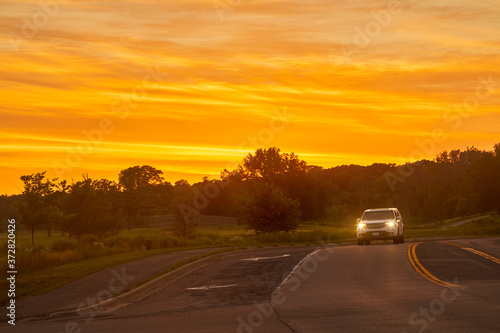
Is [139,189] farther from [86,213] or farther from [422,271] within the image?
[422,271]

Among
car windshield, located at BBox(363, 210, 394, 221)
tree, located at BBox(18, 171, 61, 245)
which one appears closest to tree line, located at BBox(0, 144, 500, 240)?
tree, located at BBox(18, 171, 61, 245)

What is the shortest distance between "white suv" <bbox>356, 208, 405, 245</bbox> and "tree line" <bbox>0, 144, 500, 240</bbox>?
2028 cm

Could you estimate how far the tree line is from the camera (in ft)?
172

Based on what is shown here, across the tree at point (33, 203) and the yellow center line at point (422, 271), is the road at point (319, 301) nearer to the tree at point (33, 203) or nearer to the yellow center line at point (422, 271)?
the yellow center line at point (422, 271)

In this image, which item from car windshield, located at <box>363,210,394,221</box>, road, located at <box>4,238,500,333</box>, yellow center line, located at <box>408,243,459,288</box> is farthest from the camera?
car windshield, located at <box>363,210,394,221</box>

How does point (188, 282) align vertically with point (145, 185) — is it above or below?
below

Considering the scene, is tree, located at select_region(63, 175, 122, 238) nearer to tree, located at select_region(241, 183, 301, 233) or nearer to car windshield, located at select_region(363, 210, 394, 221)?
tree, located at select_region(241, 183, 301, 233)

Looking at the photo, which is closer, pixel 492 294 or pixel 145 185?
pixel 492 294

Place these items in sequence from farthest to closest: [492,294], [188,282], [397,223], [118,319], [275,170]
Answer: [275,170], [397,223], [188,282], [492,294], [118,319]

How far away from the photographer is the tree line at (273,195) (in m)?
52.3

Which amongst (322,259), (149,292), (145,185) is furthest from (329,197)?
(149,292)

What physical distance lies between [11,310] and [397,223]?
24.3 meters

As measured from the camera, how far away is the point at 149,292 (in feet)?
61.0

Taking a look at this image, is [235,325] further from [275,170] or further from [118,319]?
[275,170]
